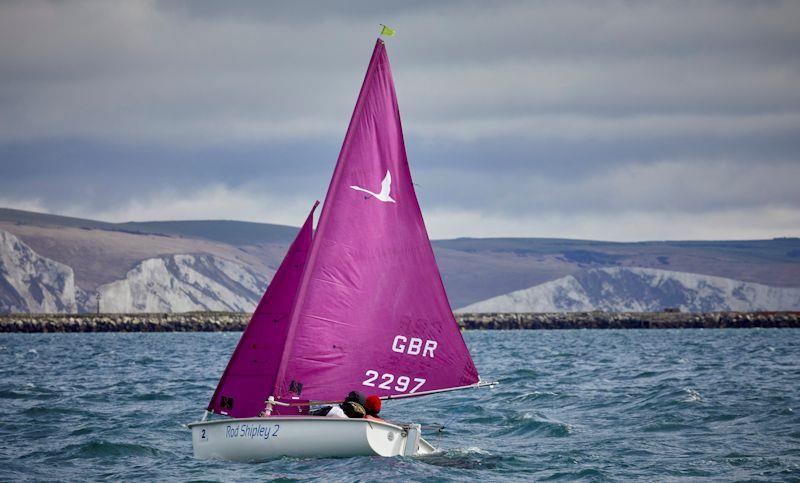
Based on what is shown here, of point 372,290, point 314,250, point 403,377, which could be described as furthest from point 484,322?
point 314,250

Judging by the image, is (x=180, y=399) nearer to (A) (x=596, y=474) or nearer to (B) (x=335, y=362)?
(B) (x=335, y=362)

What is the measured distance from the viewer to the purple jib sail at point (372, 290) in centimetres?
2022

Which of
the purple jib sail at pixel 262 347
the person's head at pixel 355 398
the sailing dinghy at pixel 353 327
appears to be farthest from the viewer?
the purple jib sail at pixel 262 347

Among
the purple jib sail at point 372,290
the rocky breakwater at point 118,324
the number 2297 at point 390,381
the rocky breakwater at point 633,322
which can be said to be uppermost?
the purple jib sail at point 372,290

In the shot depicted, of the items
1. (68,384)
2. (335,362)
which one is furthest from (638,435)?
(68,384)

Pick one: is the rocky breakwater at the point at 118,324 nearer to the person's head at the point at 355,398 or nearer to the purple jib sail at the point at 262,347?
the purple jib sail at the point at 262,347

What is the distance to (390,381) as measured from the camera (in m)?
21.1

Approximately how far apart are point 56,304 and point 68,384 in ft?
522

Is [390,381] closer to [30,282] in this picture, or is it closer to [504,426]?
[504,426]

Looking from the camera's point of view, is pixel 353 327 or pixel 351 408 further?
pixel 353 327

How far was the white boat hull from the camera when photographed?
1909 centimetres

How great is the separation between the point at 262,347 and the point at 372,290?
2338 mm

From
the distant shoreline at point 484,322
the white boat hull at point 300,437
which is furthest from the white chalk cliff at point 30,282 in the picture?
the white boat hull at point 300,437

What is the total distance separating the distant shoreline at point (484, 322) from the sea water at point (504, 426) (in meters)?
73.6
